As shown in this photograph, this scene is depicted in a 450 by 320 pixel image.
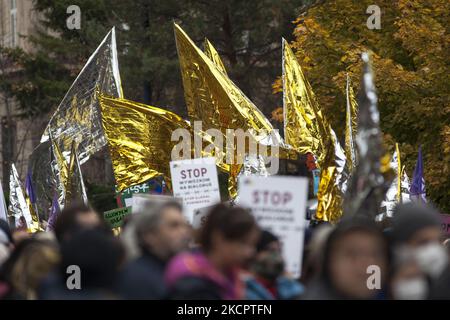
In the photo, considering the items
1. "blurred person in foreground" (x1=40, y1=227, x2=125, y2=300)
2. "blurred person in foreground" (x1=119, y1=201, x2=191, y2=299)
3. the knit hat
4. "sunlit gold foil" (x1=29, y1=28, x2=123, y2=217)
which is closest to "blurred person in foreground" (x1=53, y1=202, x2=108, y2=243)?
"blurred person in foreground" (x1=119, y1=201, x2=191, y2=299)

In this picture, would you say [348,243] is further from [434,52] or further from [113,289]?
[434,52]

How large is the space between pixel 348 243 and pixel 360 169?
2.18m

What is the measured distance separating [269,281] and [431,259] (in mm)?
888

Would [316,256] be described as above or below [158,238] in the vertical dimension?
below

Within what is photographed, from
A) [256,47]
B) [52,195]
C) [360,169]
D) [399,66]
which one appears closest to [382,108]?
[399,66]

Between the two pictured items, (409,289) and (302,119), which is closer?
(409,289)

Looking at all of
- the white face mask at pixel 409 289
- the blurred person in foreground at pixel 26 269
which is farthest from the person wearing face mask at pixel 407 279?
the blurred person in foreground at pixel 26 269

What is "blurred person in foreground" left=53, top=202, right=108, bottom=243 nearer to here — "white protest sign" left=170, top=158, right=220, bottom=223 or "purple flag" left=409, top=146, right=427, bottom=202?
"white protest sign" left=170, top=158, right=220, bottom=223

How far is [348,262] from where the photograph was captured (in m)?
5.97

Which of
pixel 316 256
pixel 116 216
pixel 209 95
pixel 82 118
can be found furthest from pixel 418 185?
pixel 316 256

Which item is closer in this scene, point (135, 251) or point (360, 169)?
point (135, 251)

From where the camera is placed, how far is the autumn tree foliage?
2162 cm

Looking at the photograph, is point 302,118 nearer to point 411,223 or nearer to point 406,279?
point 411,223
